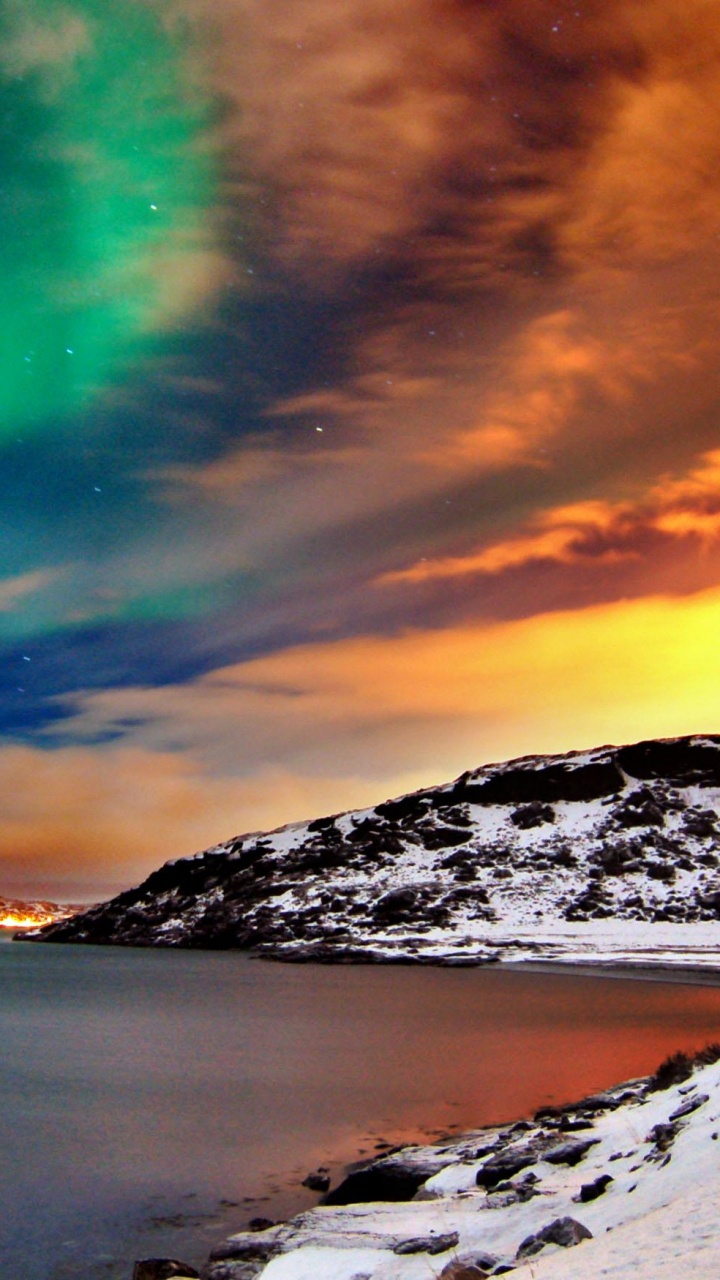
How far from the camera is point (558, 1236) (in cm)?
769

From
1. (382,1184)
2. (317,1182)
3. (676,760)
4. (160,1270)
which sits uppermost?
(676,760)

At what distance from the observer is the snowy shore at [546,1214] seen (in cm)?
628

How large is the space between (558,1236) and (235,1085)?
22.4 meters

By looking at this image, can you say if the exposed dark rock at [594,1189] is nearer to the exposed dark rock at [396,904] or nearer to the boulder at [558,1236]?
the boulder at [558,1236]

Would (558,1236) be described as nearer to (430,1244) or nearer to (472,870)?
(430,1244)

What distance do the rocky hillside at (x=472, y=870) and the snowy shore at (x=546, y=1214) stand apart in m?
85.1

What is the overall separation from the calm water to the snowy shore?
2579mm

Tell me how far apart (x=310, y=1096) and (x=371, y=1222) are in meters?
14.9

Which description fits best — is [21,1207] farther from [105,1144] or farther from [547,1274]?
[547,1274]

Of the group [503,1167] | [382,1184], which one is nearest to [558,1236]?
[503,1167]

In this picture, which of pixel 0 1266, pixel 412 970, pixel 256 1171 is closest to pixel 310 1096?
pixel 256 1171

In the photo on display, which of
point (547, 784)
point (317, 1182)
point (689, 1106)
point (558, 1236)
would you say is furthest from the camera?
point (547, 784)

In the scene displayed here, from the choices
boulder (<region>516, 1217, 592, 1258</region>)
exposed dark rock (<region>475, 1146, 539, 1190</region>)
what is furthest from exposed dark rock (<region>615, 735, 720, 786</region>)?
boulder (<region>516, 1217, 592, 1258</region>)

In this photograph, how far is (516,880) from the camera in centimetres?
14112
